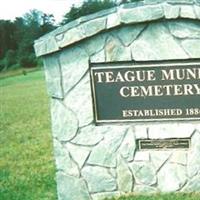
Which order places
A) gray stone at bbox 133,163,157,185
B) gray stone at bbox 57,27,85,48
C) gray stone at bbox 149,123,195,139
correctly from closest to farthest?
gray stone at bbox 57,27,85,48, gray stone at bbox 149,123,195,139, gray stone at bbox 133,163,157,185

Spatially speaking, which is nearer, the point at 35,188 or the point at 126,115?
the point at 126,115

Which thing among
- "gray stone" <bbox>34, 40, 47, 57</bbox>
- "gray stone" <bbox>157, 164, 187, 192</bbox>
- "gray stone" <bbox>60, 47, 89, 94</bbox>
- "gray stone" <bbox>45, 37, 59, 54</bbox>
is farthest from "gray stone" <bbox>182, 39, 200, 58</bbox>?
"gray stone" <bbox>34, 40, 47, 57</bbox>

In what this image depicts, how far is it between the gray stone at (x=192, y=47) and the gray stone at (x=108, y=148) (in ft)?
3.09

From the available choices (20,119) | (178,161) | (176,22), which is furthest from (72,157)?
(20,119)

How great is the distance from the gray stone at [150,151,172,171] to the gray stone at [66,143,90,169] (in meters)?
0.63

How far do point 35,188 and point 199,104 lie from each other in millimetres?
2003

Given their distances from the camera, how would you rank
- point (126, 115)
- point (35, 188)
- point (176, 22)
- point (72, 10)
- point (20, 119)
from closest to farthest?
point (176, 22) → point (126, 115) → point (35, 188) → point (20, 119) → point (72, 10)

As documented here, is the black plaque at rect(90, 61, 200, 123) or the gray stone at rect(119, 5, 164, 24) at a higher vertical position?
the gray stone at rect(119, 5, 164, 24)

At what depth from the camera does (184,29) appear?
4.52 metres

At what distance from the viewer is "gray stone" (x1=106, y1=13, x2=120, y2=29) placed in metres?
4.53

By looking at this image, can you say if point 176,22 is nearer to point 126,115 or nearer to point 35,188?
point 126,115

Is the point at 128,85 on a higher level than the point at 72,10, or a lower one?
lower

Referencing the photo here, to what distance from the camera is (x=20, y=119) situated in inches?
432

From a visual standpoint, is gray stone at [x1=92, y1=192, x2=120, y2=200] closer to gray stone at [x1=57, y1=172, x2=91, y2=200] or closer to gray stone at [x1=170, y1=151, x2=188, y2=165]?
gray stone at [x1=57, y1=172, x2=91, y2=200]
